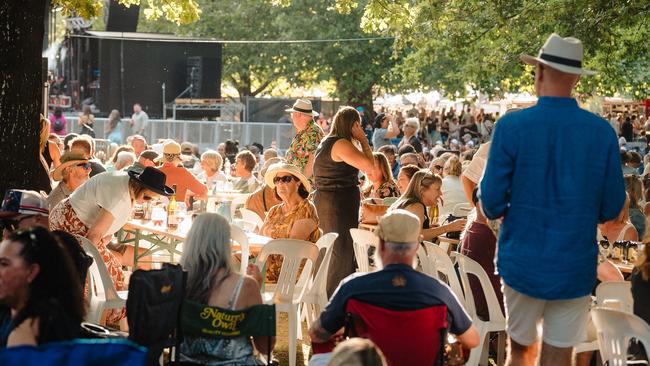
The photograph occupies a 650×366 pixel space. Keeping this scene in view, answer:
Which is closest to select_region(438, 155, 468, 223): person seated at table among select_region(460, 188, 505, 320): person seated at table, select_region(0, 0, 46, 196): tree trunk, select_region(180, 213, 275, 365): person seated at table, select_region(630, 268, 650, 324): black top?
select_region(460, 188, 505, 320): person seated at table

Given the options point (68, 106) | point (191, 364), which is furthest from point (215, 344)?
point (68, 106)

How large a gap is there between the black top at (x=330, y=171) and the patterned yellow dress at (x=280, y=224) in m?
0.56

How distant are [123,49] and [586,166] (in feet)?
110

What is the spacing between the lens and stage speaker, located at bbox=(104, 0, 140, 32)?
38656 mm

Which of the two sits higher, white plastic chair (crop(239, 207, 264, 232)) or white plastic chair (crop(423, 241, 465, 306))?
white plastic chair (crop(423, 241, 465, 306))

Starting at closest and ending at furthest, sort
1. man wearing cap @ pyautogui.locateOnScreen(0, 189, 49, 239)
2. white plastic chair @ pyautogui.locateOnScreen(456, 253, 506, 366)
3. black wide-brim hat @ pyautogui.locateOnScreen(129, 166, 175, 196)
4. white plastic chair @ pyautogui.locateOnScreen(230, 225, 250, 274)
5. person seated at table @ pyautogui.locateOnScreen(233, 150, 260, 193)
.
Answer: man wearing cap @ pyautogui.locateOnScreen(0, 189, 49, 239) < white plastic chair @ pyautogui.locateOnScreen(456, 253, 506, 366) < black wide-brim hat @ pyautogui.locateOnScreen(129, 166, 175, 196) < white plastic chair @ pyautogui.locateOnScreen(230, 225, 250, 274) < person seated at table @ pyautogui.locateOnScreen(233, 150, 260, 193)

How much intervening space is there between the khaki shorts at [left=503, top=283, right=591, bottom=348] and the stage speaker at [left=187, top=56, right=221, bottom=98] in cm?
3315

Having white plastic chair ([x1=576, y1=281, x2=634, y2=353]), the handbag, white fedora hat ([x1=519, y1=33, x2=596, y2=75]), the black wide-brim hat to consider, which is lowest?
the handbag

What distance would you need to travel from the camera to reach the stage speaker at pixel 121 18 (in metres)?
38.7

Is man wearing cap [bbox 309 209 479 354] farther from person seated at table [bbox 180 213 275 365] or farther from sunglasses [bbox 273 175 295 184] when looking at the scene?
sunglasses [bbox 273 175 295 184]

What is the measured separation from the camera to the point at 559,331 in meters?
5.16

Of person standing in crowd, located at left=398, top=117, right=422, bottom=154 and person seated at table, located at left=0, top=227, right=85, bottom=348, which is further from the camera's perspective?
person standing in crowd, located at left=398, top=117, right=422, bottom=154

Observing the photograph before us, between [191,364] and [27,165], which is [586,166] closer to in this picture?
[191,364]

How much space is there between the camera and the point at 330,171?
9.39 metres
